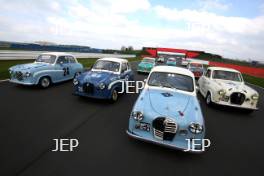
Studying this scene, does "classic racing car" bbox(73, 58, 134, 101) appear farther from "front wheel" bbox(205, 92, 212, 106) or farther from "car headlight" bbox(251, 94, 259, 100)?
"car headlight" bbox(251, 94, 259, 100)

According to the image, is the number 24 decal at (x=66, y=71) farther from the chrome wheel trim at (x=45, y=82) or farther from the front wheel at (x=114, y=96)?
the front wheel at (x=114, y=96)

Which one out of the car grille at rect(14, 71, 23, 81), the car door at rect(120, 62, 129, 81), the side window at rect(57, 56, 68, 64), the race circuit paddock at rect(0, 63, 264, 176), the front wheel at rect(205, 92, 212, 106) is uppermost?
the side window at rect(57, 56, 68, 64)

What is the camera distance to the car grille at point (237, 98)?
669 centimetres

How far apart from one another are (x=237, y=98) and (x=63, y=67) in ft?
28.2

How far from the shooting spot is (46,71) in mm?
8109

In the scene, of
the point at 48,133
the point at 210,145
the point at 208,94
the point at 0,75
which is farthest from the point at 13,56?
the point at 210,145

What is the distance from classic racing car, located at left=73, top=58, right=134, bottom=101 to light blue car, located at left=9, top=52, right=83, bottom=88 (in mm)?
2216

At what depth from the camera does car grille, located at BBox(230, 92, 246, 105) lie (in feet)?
22.0

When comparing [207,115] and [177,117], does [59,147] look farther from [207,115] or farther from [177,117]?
[207,115]

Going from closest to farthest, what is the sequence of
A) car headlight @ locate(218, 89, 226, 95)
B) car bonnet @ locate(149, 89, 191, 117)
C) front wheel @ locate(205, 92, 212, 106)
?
car bonnet @ locate(149, 89, 191, 117) → car headlight @ locate(218, 89, 226, 95) → front wheel @ locate(205, 92, 212, 106)

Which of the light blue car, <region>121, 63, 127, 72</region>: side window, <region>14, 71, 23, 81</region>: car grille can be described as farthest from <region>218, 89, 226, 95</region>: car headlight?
<region>14, 71, 23, 81</region>: car grille

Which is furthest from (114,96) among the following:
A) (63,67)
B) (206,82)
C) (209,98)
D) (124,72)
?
(206,82)

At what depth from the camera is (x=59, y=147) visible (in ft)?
12.2

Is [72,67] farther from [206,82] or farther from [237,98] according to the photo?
[237,98]
